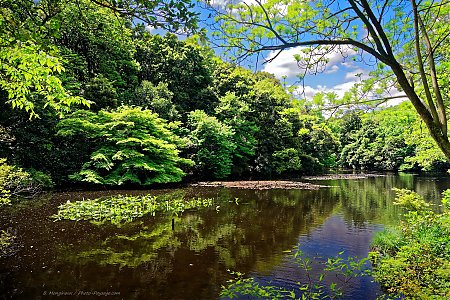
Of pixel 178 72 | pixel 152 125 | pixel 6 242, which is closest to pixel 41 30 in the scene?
pixel 6 242

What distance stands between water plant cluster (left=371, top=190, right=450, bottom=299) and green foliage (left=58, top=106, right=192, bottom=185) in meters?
14.0

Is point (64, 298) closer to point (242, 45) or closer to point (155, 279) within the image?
point (155, 279)

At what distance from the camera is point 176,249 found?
7.79 meters

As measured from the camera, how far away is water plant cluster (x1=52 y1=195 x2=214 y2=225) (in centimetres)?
1052

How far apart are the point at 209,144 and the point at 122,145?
25.7ft

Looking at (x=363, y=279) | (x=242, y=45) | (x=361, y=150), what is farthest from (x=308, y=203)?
(x=361, y=150)

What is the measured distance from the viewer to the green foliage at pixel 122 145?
674 inches

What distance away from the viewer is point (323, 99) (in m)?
3.09

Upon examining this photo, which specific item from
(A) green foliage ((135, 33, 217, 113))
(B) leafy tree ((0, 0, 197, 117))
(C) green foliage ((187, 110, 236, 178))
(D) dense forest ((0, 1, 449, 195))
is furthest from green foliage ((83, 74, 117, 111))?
(B) leafy tree ((0, 0, 197, 117))

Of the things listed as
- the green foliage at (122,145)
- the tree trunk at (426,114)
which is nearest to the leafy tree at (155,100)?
the green foliage at (122,145)

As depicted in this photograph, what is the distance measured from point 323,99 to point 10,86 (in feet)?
12.3

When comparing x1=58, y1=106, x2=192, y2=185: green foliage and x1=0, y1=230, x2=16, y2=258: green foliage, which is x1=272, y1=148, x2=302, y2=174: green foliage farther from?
x1=0, y1=230, x2=16, y2=258: green foliage

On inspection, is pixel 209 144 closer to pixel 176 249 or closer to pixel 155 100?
pixel 155 100

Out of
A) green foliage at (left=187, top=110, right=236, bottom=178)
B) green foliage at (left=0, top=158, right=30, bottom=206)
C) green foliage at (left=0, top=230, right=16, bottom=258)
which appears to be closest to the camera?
green foliage at (left=0, top=158, right=30, bottom=206)
